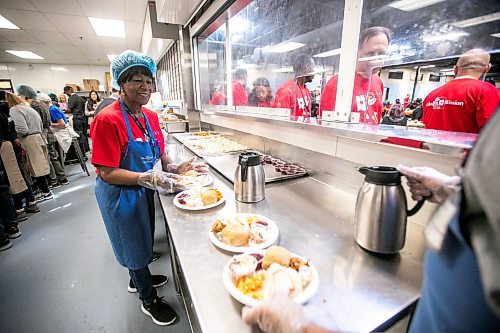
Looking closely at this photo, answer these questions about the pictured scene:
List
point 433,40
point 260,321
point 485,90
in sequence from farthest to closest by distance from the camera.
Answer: point 433,40 → point 485,90 → point 260,321

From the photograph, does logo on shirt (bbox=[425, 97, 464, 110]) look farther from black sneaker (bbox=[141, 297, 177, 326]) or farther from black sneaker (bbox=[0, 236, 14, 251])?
black sneaker (bbox=[0, 236, 14, 251])

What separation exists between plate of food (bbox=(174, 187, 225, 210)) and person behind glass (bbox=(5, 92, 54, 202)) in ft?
12.5

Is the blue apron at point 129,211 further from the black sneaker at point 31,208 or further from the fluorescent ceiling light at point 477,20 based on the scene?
the fluorescent ceiling light at point 477,20

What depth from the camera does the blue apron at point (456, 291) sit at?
0.34 metres

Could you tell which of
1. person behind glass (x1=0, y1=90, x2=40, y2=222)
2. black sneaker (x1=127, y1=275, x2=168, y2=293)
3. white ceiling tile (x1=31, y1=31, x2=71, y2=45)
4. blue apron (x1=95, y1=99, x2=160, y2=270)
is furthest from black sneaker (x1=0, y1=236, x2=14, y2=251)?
white ceiling tile (x1=31, y1=31, x2=71, y2=45)

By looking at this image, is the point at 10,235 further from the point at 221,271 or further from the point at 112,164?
the point at 221,271

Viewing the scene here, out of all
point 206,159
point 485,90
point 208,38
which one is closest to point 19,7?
point 208,38

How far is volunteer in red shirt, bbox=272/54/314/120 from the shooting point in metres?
2.72

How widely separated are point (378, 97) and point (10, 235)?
14.6 feet

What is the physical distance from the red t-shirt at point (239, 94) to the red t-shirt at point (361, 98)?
1.59 m

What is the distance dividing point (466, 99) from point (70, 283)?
12.3 feet

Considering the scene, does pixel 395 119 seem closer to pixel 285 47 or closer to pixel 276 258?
pixel 285 47

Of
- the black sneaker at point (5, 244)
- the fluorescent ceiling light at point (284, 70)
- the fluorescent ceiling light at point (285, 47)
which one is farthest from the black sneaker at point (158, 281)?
the fluorescent ceiling light at point (285, 47)

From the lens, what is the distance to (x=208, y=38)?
141 inches
